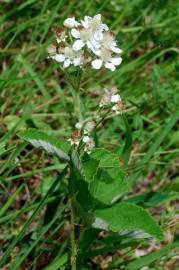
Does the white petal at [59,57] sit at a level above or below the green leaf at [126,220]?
above

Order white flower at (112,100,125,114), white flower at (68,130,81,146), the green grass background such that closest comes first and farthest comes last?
white flower at (68,130,81,146), white flower at (112,100,125,114), the green grass background

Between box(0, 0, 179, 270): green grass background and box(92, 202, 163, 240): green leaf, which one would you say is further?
box(0, 0, 179, 270): green grass background

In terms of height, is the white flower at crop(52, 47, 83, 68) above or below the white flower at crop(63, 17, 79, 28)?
below

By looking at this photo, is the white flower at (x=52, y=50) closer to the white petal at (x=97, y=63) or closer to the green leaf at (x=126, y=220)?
the white petal at (x=97, y=63)

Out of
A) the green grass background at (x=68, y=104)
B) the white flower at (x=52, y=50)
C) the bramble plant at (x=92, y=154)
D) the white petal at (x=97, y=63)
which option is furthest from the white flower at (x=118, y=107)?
the green grass background at (x=68, y=104)

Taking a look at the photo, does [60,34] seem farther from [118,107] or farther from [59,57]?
[118,107]

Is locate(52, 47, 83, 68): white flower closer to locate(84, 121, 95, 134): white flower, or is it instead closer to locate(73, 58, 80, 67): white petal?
locate(73, 58, 80, 67): white petal

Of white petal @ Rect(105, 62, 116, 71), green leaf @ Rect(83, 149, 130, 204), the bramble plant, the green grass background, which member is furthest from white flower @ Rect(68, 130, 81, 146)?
the green grass background
